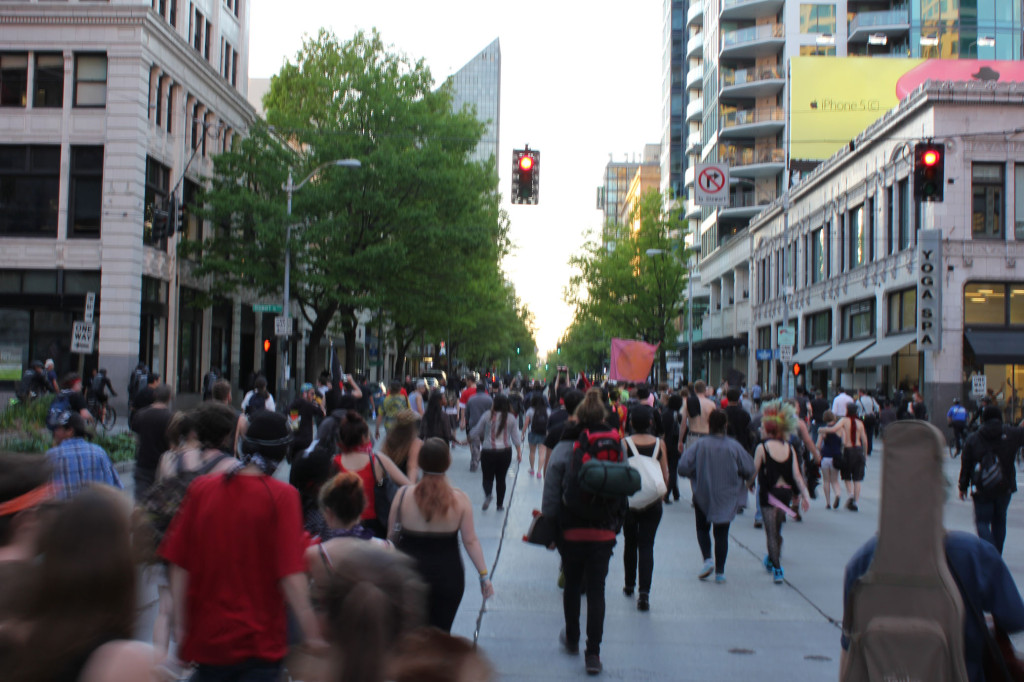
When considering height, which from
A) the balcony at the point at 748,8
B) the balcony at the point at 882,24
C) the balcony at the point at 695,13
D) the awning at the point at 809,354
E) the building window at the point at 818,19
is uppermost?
the balcony at the point at 695,13

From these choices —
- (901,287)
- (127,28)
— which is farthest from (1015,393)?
(127,28)

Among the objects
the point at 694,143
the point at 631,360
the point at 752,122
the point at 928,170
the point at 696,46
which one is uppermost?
the point at 696,46

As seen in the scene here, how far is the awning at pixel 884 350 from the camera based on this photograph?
34828 mm

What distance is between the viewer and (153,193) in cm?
3666

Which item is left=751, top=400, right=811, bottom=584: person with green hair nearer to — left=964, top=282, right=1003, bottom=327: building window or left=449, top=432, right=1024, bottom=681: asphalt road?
left=449, top=432, right=1024, bottom=681: asphalt road

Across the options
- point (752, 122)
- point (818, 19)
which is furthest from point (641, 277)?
point (818, 19)

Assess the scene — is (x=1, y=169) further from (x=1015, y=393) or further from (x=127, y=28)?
(x=1015, y=393)

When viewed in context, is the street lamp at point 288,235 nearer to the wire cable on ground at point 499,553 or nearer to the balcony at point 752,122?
the wire cable on ground at point 499,553

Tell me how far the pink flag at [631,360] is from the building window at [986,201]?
36.3 ft

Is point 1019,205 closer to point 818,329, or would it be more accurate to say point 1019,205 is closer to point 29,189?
point 818,329

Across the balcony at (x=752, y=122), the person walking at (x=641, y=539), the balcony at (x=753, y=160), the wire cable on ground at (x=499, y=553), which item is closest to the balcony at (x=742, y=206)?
the balcony at (x=753, y=160)

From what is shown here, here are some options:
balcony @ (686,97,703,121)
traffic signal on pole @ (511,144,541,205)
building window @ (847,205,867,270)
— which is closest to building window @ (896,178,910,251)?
building window @ (847,205,867,270)

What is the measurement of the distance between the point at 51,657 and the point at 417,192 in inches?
1417

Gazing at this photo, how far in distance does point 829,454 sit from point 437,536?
37.6ft
